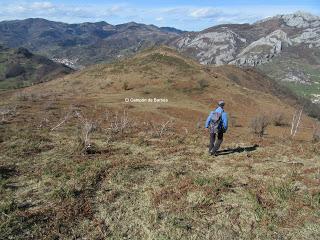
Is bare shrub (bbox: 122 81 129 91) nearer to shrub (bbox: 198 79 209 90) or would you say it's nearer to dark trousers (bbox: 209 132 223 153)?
shrub (bbox: 198 79 209 90)

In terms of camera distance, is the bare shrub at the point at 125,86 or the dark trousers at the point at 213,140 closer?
the dark trousers at the point at 213,140

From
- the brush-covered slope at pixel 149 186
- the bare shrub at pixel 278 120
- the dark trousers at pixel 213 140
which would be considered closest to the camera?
the brush-covered slope at pixel 149 186

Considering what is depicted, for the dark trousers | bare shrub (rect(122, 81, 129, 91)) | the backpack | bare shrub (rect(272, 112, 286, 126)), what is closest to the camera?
the backpack

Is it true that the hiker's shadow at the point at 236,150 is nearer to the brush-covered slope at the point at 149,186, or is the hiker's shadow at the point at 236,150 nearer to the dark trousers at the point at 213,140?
the brush-covered slope at the point at 149,186

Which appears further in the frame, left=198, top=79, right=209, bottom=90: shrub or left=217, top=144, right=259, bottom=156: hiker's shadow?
left=198, top=79, right=209, bottom=90: shrub

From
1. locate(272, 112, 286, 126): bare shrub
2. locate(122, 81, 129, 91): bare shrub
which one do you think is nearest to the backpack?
locate(272, 112, 286, 126): bare shrub

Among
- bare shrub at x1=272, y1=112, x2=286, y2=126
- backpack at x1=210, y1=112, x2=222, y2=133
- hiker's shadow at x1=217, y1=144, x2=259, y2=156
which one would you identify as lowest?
bare shrub at x1=272, y1=112, x2=286, y2=126

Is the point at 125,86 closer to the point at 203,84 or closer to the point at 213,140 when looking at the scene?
the point at 203,84

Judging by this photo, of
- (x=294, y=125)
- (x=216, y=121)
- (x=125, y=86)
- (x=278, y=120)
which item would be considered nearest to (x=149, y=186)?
(x=216, y=121)

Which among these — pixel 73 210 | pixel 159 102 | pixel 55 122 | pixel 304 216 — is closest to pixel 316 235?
pixel 304 216

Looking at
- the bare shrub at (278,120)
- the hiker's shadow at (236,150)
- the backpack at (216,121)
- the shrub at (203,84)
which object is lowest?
the bare shrub at (278,120)

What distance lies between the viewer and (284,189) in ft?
40.2

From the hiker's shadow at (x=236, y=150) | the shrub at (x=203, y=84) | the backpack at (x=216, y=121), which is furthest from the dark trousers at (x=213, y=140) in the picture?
the shrub at (x=203, y=84)

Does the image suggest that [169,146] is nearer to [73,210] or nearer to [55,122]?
[73,210]
